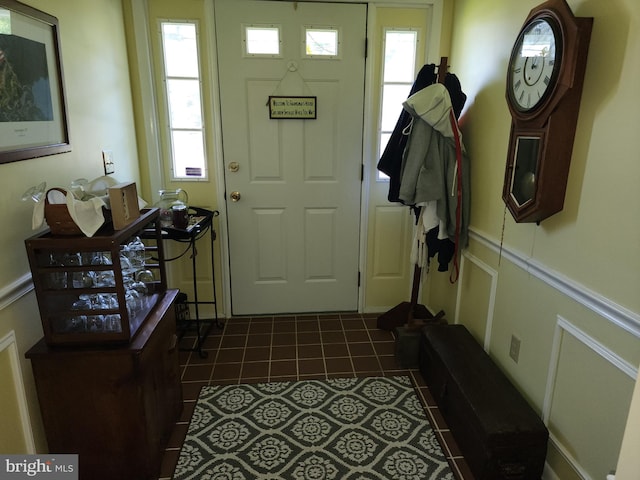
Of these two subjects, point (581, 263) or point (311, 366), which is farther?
point (311, 366)

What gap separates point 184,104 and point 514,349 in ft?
7.93

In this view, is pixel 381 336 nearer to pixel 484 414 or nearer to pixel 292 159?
pixel 484 414

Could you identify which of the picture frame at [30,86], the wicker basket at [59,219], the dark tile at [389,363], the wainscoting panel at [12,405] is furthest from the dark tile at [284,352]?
the picture frame at [30,86]

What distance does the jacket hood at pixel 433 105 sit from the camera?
213 centimetres

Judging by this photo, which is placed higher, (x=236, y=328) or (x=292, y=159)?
(x=292, y=159)

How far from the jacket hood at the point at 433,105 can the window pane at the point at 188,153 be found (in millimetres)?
1418

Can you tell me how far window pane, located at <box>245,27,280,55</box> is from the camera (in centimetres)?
260

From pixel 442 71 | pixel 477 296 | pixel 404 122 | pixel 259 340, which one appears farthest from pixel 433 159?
pixel 259 340

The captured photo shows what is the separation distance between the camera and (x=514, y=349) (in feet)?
6.28

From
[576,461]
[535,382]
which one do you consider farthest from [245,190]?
[576,461]

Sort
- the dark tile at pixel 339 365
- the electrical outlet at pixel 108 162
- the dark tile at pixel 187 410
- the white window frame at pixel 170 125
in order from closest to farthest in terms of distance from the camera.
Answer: the dark tile at pixel 187 410 < the electrical outlet at pixel 108 162 < the dark tile at pixel 339 365 < the white window frame at pixel 170 125

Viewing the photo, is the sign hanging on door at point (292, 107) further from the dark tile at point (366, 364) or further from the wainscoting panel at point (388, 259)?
the dark tile at point (366, 364)

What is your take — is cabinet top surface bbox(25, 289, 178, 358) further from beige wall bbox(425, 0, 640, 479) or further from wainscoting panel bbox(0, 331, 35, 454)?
beige wall bbox(425, 0, 640, 479)

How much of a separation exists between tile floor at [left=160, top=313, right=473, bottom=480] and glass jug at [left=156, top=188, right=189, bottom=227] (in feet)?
2.90
